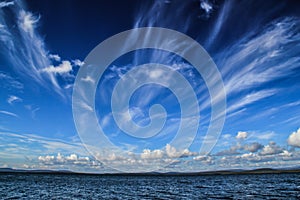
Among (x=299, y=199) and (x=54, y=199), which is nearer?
(x=299, y=199)

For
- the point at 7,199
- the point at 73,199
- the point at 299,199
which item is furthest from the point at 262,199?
the point at 7,199

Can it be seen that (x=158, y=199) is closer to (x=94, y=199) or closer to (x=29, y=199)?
(x=94, y=199)

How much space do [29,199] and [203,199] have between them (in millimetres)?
30947

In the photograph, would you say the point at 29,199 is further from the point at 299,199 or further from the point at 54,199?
the point at 299,199

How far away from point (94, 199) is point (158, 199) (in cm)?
1154

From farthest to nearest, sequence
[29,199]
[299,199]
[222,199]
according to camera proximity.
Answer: [29,199]
[222,199]
[299,199]

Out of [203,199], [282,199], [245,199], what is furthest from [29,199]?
[282,199]

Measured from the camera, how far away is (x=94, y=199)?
4434 centimetres

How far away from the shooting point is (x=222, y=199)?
41281mm

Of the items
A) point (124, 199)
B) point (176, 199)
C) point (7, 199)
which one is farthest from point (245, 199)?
point (7, 199)

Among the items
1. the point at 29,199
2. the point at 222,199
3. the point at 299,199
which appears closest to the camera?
the point at 299,199

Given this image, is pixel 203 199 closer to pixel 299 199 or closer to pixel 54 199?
pixel 299 199

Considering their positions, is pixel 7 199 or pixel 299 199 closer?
pixel 299 199

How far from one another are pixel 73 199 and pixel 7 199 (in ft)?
37.5
